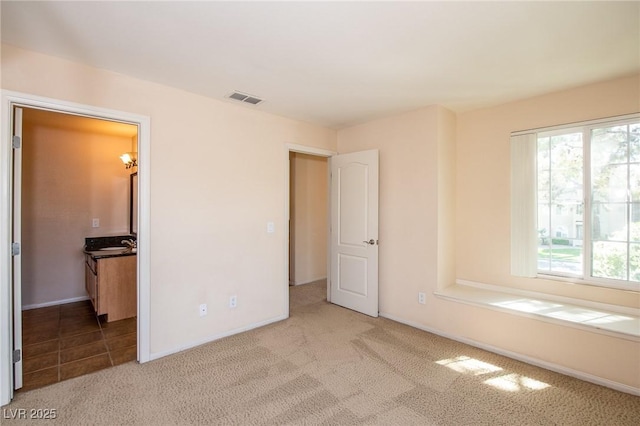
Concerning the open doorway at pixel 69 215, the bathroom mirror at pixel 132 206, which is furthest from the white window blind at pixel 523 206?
the bathroom mirror at pixel 132 206

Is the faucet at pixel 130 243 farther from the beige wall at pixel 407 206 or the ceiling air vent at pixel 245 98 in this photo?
the beige wall at pixel 407 206

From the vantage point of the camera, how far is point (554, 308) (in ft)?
8.96

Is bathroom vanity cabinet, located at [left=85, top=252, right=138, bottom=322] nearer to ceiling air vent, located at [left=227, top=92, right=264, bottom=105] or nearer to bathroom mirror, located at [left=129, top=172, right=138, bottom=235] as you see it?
bathroom mirror, located at [left=129, top=172, right=138, bottom=235]

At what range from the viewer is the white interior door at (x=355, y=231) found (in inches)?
148

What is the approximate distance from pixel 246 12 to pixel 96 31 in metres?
1.03

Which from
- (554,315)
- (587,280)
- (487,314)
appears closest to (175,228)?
(487,314)

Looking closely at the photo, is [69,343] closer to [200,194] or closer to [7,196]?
[7,196]

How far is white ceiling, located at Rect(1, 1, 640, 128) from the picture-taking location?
1.71 metres

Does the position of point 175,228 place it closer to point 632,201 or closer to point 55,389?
point 55,389

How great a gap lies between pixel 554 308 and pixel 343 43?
2.95m

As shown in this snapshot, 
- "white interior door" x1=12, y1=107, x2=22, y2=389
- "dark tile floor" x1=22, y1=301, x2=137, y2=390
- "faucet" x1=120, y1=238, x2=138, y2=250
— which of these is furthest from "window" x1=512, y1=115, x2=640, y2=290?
"faucet" x1=120, y1=238, x2=138, y2=250

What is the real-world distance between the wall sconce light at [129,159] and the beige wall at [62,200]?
0.56 ft

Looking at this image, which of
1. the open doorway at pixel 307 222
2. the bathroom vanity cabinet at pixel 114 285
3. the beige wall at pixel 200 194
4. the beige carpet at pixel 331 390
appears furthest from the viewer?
the open doorway at pixel 307 222

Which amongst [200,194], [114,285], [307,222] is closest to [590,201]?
[200,194]
